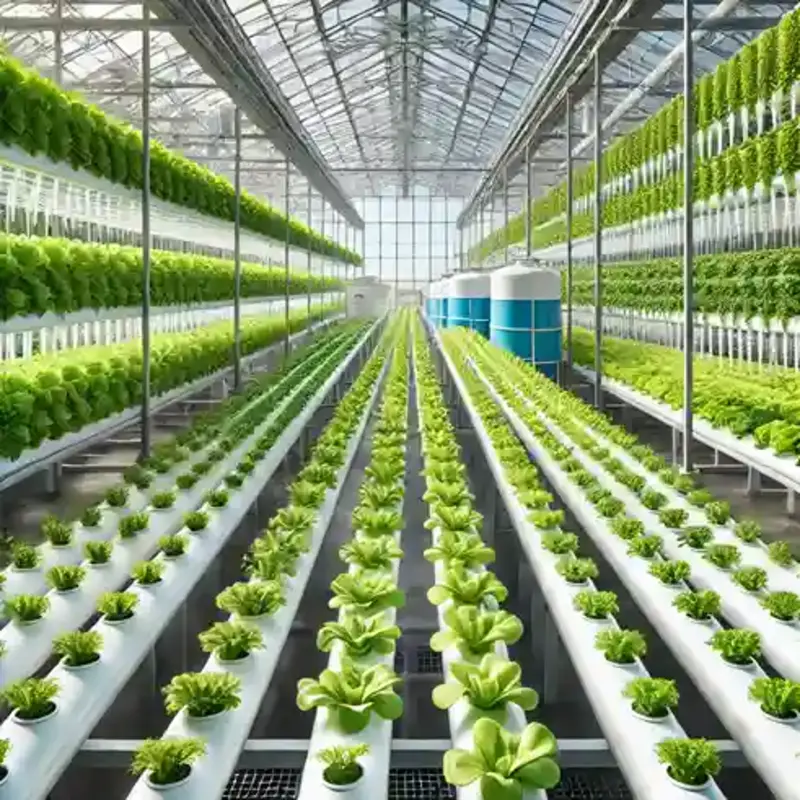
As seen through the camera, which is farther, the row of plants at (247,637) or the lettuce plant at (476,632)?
the lettuce plant at (476,632)

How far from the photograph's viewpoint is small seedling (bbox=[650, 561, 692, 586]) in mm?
4566

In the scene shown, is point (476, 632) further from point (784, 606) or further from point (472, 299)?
point (472, 299)

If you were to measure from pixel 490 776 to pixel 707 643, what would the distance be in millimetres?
1389

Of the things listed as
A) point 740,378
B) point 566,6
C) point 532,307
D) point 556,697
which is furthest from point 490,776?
point 566,6

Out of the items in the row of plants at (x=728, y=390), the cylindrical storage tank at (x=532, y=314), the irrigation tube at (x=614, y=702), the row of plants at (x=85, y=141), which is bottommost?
the irrigation tube at (x=614, y=702)

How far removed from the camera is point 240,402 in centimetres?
1157

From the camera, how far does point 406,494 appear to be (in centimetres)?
970

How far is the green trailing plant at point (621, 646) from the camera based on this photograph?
3.74 meters

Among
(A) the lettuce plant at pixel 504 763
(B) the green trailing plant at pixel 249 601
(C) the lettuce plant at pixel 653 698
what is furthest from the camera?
(B) the green trailing plant at pixel 249 601

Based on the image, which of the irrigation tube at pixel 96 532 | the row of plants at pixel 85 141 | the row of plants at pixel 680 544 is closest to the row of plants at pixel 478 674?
the row of plants at pixel 680 544

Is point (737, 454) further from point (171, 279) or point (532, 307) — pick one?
point (532, 307)

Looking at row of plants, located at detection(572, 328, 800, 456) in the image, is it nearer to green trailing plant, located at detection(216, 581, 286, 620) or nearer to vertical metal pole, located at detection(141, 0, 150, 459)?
green trailing plant, located at detection(216, 581, 286, 620)

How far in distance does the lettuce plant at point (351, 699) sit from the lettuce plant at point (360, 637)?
418mm

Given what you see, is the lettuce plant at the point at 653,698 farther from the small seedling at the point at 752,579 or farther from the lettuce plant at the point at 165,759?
the lettuce plant at the point at 165,759
